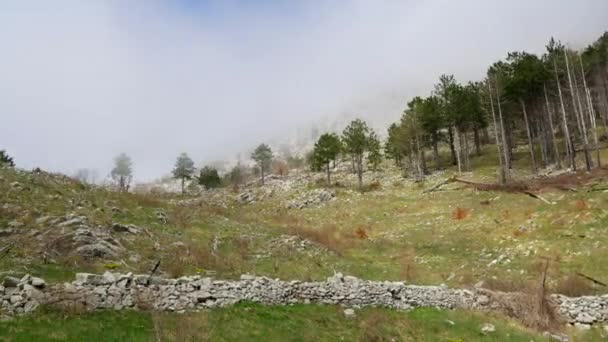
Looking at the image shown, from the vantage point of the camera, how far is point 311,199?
192 ft

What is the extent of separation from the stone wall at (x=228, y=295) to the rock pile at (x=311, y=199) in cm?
3728

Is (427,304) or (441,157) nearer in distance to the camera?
(427,304)

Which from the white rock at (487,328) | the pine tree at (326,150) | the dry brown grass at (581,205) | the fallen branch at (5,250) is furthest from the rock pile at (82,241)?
the pine tree at (326,150)

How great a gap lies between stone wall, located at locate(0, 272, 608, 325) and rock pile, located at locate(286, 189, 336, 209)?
122 feet

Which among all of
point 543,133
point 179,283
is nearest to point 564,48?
point 543,133

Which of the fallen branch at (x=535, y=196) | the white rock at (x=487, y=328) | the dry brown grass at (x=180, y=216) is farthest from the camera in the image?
the fallen branch at (x=535, y=196)

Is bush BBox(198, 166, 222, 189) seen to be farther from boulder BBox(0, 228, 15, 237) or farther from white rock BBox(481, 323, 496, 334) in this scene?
white rock BBox(481, 323, 496, 334)

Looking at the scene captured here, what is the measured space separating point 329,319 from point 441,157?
73072mm

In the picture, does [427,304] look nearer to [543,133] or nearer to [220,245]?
[220,245]

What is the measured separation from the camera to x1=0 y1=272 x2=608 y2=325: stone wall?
13406mm

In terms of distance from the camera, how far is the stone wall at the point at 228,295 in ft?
44.0

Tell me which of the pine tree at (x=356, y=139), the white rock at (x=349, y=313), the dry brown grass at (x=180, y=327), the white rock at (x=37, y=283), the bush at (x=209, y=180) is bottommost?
the white rock at (x=349, y=313)

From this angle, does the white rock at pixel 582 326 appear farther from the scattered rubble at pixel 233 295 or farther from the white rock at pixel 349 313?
the white rock at pixel 349 313

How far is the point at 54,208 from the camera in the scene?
996 inches
